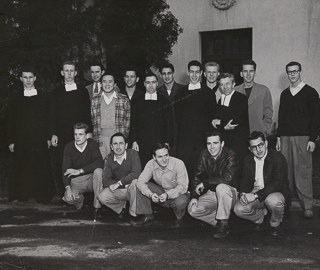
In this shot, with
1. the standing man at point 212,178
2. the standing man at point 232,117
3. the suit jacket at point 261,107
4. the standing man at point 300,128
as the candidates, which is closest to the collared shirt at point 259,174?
the standing man at point 212,178

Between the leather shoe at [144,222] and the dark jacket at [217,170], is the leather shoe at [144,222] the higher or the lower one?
the lower one

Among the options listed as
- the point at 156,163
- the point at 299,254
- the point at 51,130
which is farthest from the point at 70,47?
the point at 299,254

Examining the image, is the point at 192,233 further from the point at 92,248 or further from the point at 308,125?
the point at 308,125

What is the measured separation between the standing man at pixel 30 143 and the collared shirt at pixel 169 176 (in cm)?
173

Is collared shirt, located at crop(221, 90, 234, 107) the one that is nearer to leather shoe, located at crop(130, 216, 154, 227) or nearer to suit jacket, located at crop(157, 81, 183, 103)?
suit jacket, located at crop(157, 81, 183, 103)

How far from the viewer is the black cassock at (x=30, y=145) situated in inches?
260

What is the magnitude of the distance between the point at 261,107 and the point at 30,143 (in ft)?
9.96

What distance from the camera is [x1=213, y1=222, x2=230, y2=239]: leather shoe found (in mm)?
4961

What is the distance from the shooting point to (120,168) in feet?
19.4

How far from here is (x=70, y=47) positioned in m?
7.78

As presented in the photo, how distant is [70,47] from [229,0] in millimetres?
4202

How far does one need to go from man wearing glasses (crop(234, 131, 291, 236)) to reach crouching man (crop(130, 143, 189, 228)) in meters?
0.65

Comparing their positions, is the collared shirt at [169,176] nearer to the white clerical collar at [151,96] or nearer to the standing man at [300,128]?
the white clerical collar at [151,96]

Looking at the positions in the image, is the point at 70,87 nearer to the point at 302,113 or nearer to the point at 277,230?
the point at 302,113
